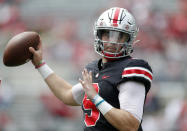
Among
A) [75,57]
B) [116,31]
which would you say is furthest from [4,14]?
[116,31]

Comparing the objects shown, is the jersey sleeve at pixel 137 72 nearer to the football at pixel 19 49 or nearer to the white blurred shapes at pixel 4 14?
the football at pixel 19 49

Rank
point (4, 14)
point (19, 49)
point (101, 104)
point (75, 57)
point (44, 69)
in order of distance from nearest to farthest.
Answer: point (101, 104) → point (19, 49) → point (44, 69) → point (75, 57) → point (4, 14)

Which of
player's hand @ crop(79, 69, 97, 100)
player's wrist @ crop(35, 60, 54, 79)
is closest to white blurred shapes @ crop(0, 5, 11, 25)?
player's wrist @ crop(35, 60, 54, 79)

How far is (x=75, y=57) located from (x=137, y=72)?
16.6ft

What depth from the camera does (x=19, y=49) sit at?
2953 mm

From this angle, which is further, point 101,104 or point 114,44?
point 114,44

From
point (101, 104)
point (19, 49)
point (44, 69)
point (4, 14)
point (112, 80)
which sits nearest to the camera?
point (101, 104)

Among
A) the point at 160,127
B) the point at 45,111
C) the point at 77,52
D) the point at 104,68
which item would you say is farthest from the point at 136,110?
the point at 77,52

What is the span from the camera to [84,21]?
342 inches

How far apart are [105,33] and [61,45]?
5044mm

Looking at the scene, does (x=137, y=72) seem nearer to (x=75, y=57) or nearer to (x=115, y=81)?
(x=115, y=81)

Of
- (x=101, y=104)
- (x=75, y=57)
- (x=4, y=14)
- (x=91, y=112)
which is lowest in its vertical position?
(x=75, y=57)

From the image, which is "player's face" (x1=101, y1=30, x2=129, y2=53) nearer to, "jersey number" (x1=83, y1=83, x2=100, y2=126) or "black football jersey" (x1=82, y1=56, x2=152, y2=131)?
"black football jersey" (x1=82, y1=56, x2=152, y2=131)

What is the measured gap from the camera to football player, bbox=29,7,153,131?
2.48 metres
